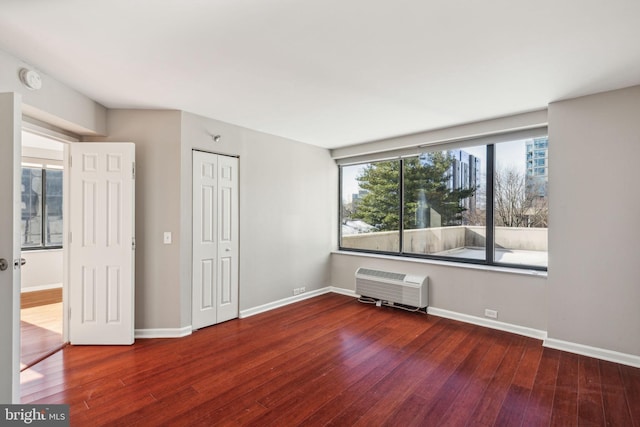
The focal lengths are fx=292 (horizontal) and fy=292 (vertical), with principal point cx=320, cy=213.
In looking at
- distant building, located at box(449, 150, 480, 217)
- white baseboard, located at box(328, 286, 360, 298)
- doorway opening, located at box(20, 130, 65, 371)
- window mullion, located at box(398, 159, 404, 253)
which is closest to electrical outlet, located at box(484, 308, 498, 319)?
distant building, located at box(449, 150, 480, 217)

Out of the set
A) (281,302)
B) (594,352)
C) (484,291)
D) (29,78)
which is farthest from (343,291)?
(29,78)

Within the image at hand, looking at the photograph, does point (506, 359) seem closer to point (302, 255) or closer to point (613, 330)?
point (613, 330)

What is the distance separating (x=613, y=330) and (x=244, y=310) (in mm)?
3950

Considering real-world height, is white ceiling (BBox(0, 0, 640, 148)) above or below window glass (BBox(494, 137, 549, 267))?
above

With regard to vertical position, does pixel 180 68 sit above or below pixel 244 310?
above

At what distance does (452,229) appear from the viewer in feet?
13.7

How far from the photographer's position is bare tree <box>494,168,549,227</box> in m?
3.48

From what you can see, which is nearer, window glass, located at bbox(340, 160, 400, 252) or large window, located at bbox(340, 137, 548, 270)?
large window, located at bbox(340, 137, 548, 270)

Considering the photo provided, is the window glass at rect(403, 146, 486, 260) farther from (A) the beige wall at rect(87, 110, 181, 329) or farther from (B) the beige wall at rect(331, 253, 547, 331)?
(A) the beige wall at rect(87, 110, 181, 329)

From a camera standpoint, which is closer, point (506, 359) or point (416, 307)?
point (506, 359)

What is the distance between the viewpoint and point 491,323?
3.56 meters

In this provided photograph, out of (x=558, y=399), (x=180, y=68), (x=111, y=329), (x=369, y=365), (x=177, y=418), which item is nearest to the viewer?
(x=177, y=418)

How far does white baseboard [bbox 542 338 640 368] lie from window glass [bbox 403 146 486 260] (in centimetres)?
118

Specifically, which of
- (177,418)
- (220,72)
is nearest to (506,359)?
(177,418)
